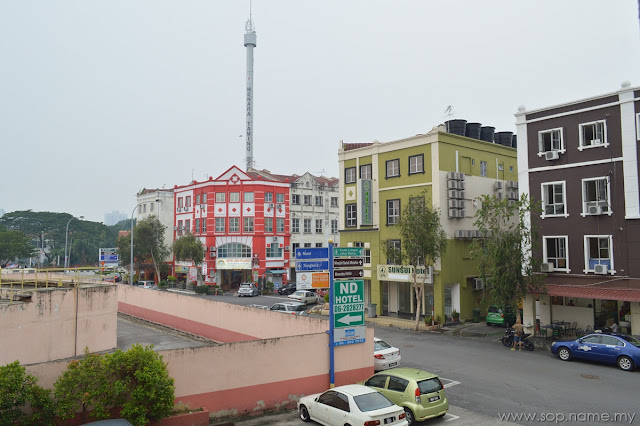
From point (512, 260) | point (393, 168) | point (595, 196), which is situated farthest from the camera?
point (393, 168)

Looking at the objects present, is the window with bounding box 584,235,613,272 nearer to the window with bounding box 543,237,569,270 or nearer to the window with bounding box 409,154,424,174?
the window with bounding box 543,237,569,270

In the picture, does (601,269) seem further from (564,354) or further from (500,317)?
(500,317)

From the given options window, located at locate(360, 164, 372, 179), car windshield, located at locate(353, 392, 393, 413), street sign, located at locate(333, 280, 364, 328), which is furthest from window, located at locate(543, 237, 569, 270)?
car windshield, located at locate(353, 392, 393, 413)

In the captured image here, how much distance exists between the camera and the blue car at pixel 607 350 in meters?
19.3

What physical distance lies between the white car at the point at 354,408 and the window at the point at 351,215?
2569cm

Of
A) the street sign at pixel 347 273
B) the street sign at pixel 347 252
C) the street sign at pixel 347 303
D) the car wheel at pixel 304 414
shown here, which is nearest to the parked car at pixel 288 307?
the street sign at pixel 347 303

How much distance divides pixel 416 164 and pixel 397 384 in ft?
75.4

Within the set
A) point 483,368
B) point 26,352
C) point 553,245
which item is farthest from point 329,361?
point 553,245

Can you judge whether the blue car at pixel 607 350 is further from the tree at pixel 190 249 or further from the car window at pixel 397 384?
the tree at pixel 190 249

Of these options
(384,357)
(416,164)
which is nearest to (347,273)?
(384,357)

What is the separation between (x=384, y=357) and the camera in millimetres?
19250

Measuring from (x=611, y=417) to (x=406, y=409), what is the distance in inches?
250

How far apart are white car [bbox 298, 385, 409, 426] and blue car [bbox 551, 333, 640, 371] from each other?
12939mm

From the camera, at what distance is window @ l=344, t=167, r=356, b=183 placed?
3884 cm
